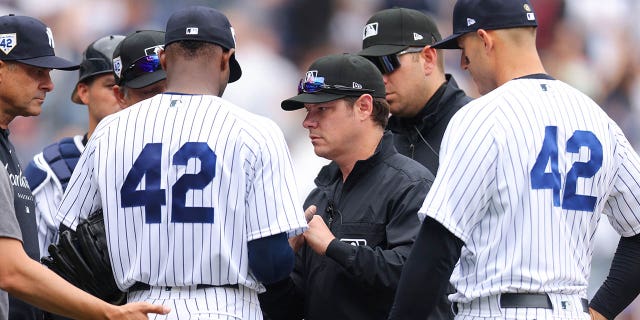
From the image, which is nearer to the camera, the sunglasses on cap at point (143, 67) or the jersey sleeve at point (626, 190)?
the jersey sleeve at point (626, 190)

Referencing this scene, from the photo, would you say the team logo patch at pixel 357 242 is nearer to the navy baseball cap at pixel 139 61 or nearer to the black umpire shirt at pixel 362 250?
the black umpire shirt at pixel 362 250

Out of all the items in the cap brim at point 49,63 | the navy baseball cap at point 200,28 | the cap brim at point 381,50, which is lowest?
the cap brim at point 381,50

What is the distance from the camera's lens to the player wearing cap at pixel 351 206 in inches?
157

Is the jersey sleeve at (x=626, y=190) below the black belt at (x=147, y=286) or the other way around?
the other way around

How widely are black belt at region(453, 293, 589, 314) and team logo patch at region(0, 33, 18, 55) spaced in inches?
88.9

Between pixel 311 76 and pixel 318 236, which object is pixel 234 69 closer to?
pixel 311 76

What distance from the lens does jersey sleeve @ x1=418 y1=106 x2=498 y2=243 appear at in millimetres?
3467

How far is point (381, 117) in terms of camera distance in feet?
14.4

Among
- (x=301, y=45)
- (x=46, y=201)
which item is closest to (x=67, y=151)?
(x=46, y=201)

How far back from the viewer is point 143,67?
4.51 m

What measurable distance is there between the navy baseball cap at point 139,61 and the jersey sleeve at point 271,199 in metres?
1.02

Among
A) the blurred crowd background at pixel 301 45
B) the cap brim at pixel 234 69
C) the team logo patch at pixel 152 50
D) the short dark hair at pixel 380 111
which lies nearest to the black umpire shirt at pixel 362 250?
the short dark hair at pixel 380 111

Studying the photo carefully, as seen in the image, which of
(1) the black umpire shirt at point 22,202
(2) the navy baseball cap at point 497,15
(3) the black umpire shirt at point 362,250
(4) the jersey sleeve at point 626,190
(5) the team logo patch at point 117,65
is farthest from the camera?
(5) the team logo patch at point 117,65

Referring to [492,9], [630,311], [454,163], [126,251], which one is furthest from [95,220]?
[630,311]
